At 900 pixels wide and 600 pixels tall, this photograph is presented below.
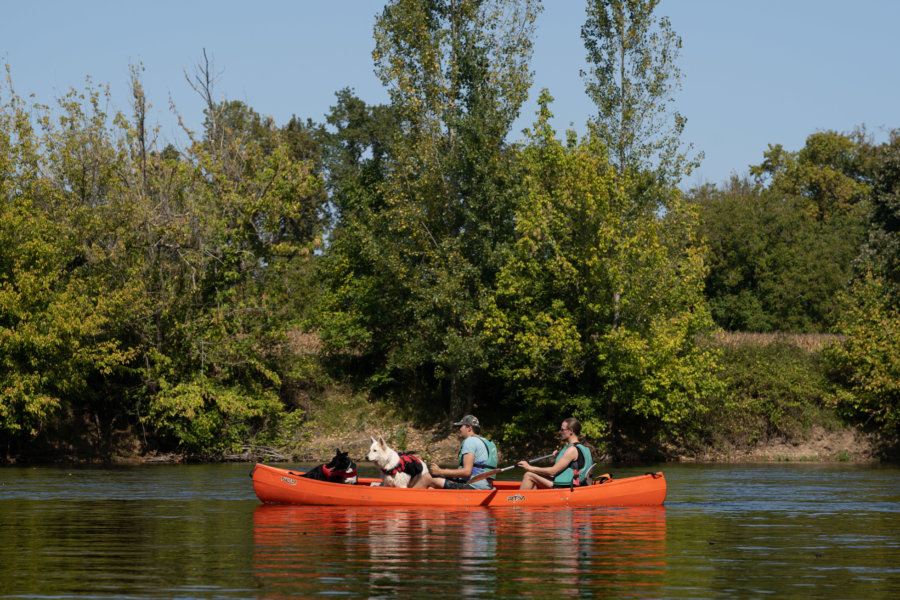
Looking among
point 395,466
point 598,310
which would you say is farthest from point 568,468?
point 598,310

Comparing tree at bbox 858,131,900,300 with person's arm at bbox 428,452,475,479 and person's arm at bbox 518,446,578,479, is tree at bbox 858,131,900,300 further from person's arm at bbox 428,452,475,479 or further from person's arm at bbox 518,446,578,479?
person's arm at bbox 428,452,475,479

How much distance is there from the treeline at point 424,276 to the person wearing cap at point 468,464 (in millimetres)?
17382

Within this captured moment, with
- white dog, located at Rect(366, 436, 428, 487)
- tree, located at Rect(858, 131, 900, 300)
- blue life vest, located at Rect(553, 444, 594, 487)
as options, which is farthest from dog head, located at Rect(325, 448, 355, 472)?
tree, located at Rect(858, 131, 900, 300)

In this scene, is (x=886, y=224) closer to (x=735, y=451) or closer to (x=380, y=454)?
(x=735, y=451)

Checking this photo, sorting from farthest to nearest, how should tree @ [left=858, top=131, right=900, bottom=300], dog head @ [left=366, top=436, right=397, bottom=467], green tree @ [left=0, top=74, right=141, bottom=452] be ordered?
tree @ [left=858, top=131, right=900, bottom=300], green tree @ [left=0, top=74, right=141, bottom=452], dog head @ [left=366, top=436, right=397, bottom=467]

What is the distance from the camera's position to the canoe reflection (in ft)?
34.1

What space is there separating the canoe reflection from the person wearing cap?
1.94 ft

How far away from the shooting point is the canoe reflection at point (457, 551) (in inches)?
410

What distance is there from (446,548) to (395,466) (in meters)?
5.59

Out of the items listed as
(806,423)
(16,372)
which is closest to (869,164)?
(806,423)

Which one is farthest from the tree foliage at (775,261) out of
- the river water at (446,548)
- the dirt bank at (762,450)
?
the river water at (446,548)

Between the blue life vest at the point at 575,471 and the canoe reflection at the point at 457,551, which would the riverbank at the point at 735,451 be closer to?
the blue life vest at the point at 575,471

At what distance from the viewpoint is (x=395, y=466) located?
19.0 m

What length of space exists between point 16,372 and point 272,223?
10.0 m
